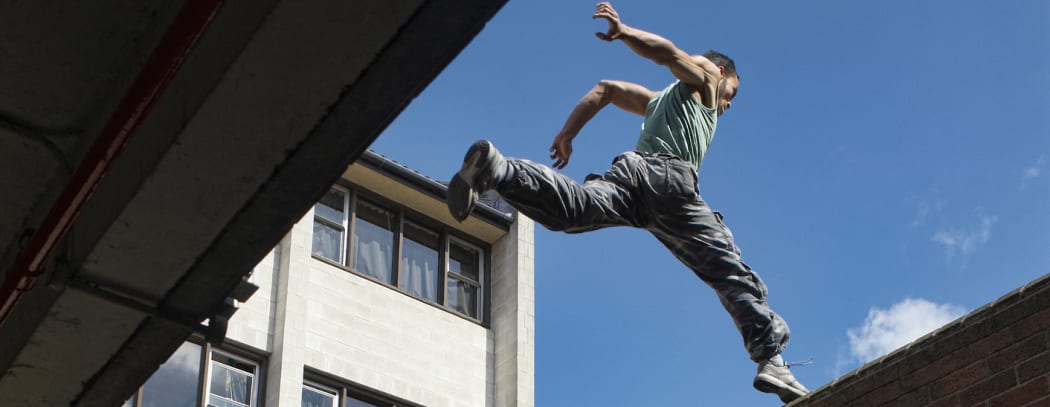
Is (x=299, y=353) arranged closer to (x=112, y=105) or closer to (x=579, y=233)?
(x=579, y=233)

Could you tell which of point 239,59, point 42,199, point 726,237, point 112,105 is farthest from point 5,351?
point 726,237

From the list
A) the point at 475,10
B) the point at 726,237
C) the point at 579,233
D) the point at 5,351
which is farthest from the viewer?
the point at 726,237

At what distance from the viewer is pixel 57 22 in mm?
6496

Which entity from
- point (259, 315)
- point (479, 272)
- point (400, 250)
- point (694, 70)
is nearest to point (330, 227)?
point (400, 250)

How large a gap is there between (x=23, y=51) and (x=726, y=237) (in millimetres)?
6584

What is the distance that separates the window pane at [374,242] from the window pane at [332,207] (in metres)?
0.33

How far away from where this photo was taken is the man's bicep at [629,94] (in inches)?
505

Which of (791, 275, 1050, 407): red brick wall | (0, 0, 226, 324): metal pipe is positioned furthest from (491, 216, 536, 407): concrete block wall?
(0, 0, 226, 324): metal pipe

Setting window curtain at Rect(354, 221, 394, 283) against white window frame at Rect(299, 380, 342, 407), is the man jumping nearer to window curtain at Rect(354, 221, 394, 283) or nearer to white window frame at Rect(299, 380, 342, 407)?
white window frame at Rect(299, 380, 342, 407)

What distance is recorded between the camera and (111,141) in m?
6.52

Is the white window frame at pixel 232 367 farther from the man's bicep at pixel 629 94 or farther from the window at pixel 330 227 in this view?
the man's bicep at pixel 629 94

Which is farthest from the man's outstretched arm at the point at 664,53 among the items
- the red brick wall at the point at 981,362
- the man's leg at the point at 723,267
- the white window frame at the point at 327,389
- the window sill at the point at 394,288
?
the window sill at the point at 394,288

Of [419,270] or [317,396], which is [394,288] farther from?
[317,396]

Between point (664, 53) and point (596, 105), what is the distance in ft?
2.91
